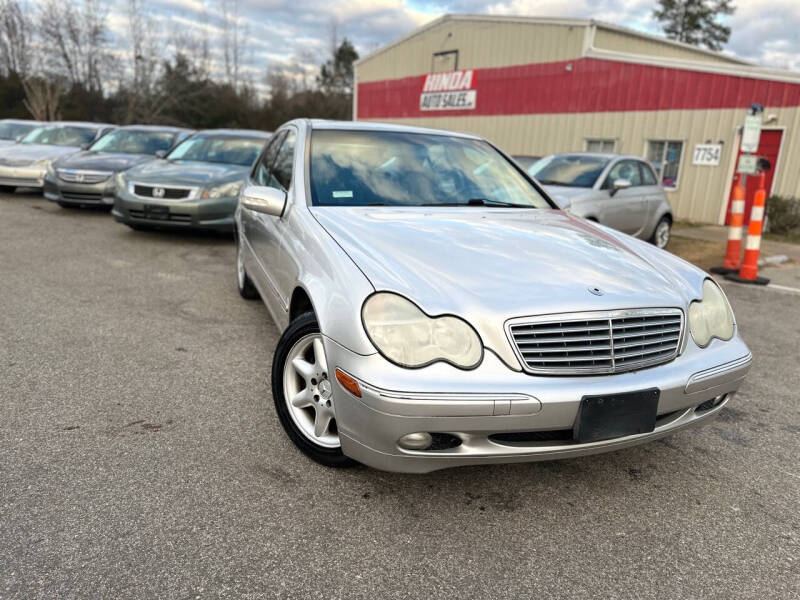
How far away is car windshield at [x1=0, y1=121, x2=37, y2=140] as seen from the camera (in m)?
12.9

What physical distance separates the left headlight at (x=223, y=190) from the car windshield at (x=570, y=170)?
412cm

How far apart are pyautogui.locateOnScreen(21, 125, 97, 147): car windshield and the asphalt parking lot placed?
9732mm

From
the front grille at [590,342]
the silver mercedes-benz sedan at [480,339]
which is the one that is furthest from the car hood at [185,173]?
the front grille at [590,342]

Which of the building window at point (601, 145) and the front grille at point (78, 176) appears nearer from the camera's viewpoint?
the front grille at point (78, 176)

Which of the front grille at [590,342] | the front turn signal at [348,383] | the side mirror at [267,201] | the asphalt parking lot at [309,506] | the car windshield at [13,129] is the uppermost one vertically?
the car windshield at [13,129]

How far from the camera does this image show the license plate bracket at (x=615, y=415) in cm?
200

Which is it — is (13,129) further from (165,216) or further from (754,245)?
(754,245)

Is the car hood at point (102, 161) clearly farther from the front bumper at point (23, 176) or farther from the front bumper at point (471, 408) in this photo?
the front bumper at point (471, 408)

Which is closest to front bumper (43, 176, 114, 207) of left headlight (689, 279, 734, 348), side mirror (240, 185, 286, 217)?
side mirror (240, 185, 286, 217)

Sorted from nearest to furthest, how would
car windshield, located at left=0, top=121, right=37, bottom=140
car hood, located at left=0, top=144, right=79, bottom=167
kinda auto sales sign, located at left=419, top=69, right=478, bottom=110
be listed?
car hood, located at left=0, top=144, right=79, bottom=167, car windshield, located at left=0, top=121, right=37, bottom=140, kinda auto sales sign, located at left=419, top=69, right=478, bottom=110

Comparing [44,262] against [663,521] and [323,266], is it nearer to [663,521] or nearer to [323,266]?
[323,266]

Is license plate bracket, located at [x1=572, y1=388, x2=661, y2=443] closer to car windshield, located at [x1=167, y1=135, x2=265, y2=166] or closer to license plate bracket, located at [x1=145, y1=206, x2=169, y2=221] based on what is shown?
license plate bracket, located at [x1=145, y1=206, x2=169, y2=221]

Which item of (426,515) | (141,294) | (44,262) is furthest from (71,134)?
(426,515)

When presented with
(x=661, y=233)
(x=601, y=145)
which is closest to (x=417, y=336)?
(x=661, y=233)
